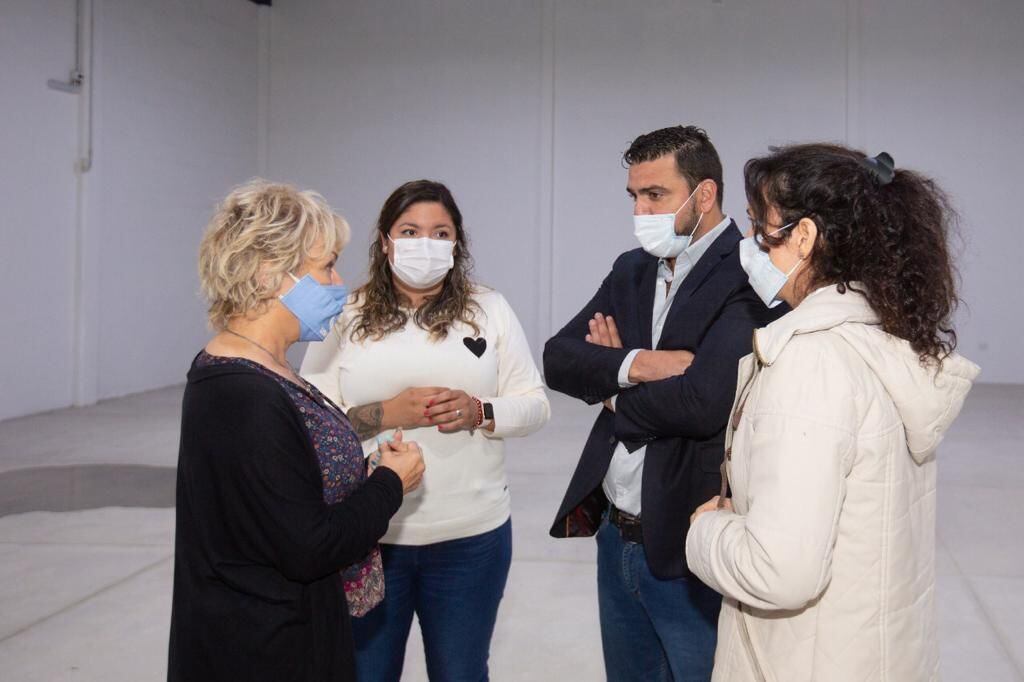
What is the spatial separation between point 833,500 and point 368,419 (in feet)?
4.10

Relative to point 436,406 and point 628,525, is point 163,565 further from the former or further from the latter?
point 628,525

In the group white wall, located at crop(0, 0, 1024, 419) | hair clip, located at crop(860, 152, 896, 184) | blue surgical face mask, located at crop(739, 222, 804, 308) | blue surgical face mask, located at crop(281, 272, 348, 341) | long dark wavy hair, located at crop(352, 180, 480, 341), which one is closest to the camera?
hair clip, located at crop(860, 152, 896, 184)

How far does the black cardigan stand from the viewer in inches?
60.8

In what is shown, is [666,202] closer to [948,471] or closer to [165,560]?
[165,560]

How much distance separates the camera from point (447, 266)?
2.50 metres

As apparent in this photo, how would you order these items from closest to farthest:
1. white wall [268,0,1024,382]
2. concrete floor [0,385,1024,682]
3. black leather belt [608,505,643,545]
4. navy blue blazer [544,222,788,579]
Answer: navy blue blazer [544,222,788,579] < black leather belt [608,505,643,545] < concrete floor [0,385,1024,682] < white wall [268,0,1024,382]

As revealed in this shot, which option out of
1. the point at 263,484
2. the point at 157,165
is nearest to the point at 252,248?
the point at 263,484

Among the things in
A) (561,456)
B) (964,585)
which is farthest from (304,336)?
(561,456)

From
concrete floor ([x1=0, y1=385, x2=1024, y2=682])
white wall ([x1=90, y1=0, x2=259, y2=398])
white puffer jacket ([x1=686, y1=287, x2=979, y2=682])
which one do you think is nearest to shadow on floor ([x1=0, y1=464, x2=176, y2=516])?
concrete floor ([x1=0, y1=385, x2=1024, y2=682])

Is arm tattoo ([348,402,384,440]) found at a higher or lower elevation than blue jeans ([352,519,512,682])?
higher

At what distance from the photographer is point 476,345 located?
246cm

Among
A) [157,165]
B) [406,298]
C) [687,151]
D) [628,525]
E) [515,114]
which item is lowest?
[628,525]

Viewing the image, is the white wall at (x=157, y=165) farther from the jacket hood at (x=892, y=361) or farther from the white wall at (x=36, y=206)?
the jacket hood at (x=892, y=361)

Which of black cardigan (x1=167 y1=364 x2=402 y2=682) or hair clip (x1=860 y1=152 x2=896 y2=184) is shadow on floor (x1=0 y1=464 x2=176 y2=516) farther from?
hair clip (x1=860 y1=152 x2=896 y2=184)
